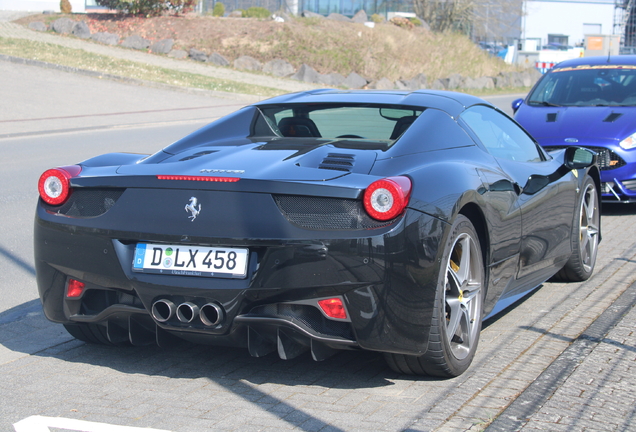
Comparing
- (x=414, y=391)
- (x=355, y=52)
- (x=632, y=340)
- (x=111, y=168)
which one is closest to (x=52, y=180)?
(x=111, y=168)

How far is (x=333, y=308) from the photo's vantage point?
11.1ft

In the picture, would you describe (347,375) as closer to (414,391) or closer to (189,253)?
(414,391)

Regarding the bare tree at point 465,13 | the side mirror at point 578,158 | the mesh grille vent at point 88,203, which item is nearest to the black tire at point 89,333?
the mesh grille vent at point 88,203

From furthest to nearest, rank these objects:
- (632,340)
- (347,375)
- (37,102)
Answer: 1. (37,102)
2. (632,340)
3. (347,375)

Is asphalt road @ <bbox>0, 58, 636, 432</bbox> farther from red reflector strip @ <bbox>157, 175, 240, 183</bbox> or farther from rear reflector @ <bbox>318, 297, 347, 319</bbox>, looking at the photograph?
red reflector strip @ <bbox>157, 175, 240, 183</bbox>

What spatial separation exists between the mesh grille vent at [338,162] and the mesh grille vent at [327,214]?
0.80 feet

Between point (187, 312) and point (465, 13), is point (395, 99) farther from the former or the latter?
point (465, 13)

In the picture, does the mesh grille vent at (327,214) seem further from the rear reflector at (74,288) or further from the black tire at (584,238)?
the black tire at (584,238)

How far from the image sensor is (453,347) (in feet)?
12.6

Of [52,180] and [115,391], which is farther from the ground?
[52,180]

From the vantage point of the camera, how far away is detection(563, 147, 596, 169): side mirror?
537cm

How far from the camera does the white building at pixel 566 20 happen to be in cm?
8200

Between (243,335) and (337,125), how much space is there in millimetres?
1674

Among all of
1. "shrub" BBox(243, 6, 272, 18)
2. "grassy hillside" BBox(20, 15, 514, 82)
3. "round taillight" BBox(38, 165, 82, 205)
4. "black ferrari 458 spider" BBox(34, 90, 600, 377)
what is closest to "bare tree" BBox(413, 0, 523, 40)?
"grassy hillside" BBox(20, 15, 514, 82)
